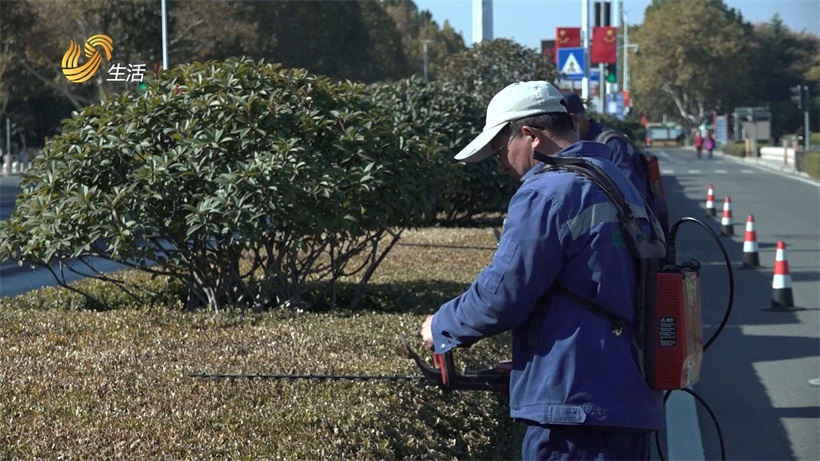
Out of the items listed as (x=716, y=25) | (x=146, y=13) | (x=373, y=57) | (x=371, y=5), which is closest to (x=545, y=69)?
(x=146, y=13)

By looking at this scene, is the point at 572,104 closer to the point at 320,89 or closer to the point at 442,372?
the point at 320,89

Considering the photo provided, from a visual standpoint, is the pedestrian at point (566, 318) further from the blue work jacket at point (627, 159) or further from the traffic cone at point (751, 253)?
the traffic cone at point (751, 253)

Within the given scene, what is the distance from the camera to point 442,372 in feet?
12.5

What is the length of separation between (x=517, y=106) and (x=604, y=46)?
33.4 m

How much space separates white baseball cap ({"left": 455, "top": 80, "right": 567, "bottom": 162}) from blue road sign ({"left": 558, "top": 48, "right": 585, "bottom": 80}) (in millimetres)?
23034

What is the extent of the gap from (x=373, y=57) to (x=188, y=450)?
5662 cm

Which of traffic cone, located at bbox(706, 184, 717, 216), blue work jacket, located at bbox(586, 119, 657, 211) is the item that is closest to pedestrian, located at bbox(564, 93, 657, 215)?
blue work jacket, located at bbox(586, 119, 657, 211)

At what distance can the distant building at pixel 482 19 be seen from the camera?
2066cm

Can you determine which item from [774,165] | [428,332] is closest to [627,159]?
[428,332]

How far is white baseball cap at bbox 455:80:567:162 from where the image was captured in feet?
11.9

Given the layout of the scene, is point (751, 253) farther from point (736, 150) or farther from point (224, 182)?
point (736, 150)

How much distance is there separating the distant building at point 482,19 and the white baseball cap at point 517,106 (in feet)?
56.3

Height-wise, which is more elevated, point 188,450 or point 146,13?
point 146,13

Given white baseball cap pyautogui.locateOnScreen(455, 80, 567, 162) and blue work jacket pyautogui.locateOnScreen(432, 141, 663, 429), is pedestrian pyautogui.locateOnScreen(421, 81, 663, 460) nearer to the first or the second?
blue work jacket pyautogui.locateOnScreen(432, 141, 663, 429)
